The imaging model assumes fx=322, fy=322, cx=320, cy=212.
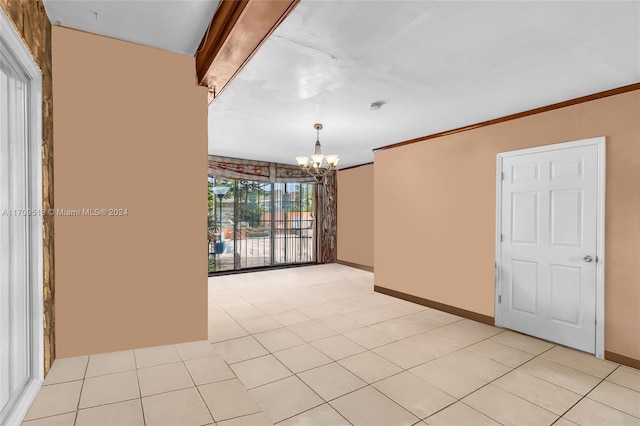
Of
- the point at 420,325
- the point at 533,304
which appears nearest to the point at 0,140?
the point at 420,325

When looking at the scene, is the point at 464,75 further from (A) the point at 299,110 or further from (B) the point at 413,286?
(B) the point at 413,286

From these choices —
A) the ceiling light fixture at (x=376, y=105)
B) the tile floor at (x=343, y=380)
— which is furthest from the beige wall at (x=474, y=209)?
the ceiling light fixture at (x=376, y=105)

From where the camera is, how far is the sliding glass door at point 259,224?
7.05 m

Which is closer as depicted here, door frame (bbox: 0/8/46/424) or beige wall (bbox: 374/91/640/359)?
door frame (bbox: 0/8/46/424)

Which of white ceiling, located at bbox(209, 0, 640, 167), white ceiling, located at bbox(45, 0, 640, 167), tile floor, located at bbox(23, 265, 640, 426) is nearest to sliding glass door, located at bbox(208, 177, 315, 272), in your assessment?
white ceiling, located at bbox(209, 0, 640, 167)

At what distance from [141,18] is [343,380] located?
9.89 feet

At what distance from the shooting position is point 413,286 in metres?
4.89

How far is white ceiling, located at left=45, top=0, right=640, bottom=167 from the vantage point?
6.33ft

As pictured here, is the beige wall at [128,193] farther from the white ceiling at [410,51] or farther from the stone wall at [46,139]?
the white ceiling at [410,51]

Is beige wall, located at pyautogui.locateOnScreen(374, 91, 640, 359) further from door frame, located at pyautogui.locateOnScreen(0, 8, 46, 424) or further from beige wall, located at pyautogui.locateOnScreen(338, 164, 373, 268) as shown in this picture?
door frame, located at pyautogui.locateOnScreen(0, 8, 46, 424)

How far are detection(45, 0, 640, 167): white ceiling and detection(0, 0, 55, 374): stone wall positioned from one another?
6.6 inches

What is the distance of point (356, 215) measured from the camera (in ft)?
25.5

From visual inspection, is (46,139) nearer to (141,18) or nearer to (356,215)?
(141,18)

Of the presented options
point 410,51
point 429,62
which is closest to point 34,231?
point 410,51
